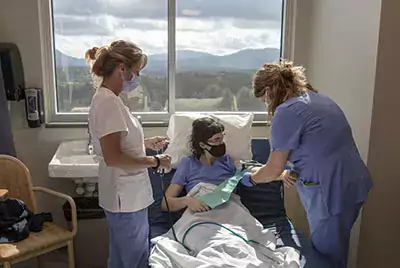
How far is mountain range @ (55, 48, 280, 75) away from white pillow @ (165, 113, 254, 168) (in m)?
0.45

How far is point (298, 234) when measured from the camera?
95.0 inches

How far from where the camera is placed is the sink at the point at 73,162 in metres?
2.42

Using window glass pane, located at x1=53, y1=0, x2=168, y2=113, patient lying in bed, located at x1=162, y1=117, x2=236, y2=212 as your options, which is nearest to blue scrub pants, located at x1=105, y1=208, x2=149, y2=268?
patient lying in bed, located at x1=162, y1=117, x2=236, y2=212

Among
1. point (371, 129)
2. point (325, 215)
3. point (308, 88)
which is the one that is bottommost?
point (325, 215)

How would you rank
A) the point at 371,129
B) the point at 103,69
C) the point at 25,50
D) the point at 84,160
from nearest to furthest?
1. the point at 103,69
2. the point at 371,129
3. the point at 84,160
4. the point at 25,50

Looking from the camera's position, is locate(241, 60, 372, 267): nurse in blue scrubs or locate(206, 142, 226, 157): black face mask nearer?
locate(241, 60, 372, 267): nurse in blue scrubs

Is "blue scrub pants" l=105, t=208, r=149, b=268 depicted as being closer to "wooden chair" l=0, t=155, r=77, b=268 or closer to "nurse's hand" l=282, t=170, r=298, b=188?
"wooden chair" l=0, t=155, r=77, b=268

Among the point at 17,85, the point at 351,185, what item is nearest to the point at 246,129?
the point at 351,185

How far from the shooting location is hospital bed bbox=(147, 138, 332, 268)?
238 centimetres

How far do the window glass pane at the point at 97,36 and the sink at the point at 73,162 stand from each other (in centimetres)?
31

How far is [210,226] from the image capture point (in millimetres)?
2123

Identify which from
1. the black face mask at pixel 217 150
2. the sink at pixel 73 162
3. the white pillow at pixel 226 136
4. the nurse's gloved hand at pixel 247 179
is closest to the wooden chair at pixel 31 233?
the sink at pixel 73 162

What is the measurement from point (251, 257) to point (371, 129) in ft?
2.95

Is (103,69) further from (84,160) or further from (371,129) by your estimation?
(371,129)
